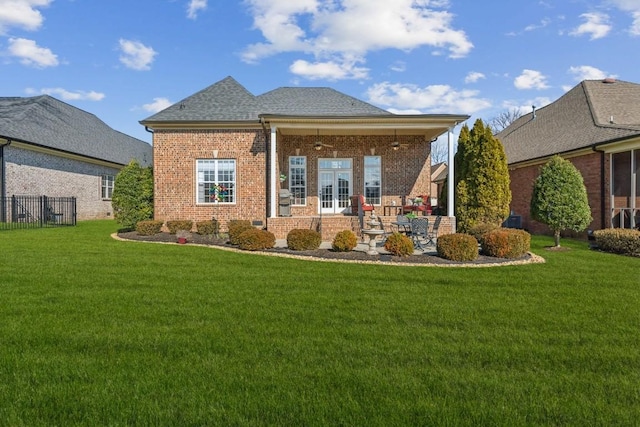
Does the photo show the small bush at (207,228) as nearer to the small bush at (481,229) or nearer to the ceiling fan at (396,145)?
the ceiling fan at (396,145)

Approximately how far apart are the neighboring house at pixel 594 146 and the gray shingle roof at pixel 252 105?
302 inches

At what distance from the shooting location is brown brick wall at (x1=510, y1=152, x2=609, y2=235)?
1390 centimetres

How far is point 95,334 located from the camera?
400cm

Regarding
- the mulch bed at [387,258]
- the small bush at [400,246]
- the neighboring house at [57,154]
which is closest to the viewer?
the mulch bed at [387,258]

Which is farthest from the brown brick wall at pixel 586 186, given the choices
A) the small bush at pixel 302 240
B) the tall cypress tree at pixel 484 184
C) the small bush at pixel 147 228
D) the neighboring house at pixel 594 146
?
the small bush at pixel 147 228

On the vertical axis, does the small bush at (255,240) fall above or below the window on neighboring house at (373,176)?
below

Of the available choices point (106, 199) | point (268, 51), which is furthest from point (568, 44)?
point (106, 199)

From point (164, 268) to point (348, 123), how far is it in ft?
25.5

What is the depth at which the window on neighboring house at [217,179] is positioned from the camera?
1475cm

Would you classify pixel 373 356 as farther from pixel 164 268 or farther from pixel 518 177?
pixel 518 177

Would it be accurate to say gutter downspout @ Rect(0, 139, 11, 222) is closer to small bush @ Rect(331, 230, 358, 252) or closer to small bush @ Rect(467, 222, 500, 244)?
small bush @ Rect(331, 230, 358, 252)

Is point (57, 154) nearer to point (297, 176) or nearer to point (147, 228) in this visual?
point (147, 228)

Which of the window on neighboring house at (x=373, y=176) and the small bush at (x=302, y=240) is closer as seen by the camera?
the small bush at (x=302, y=240)

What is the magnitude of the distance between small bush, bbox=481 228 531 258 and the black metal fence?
60.6 ft
